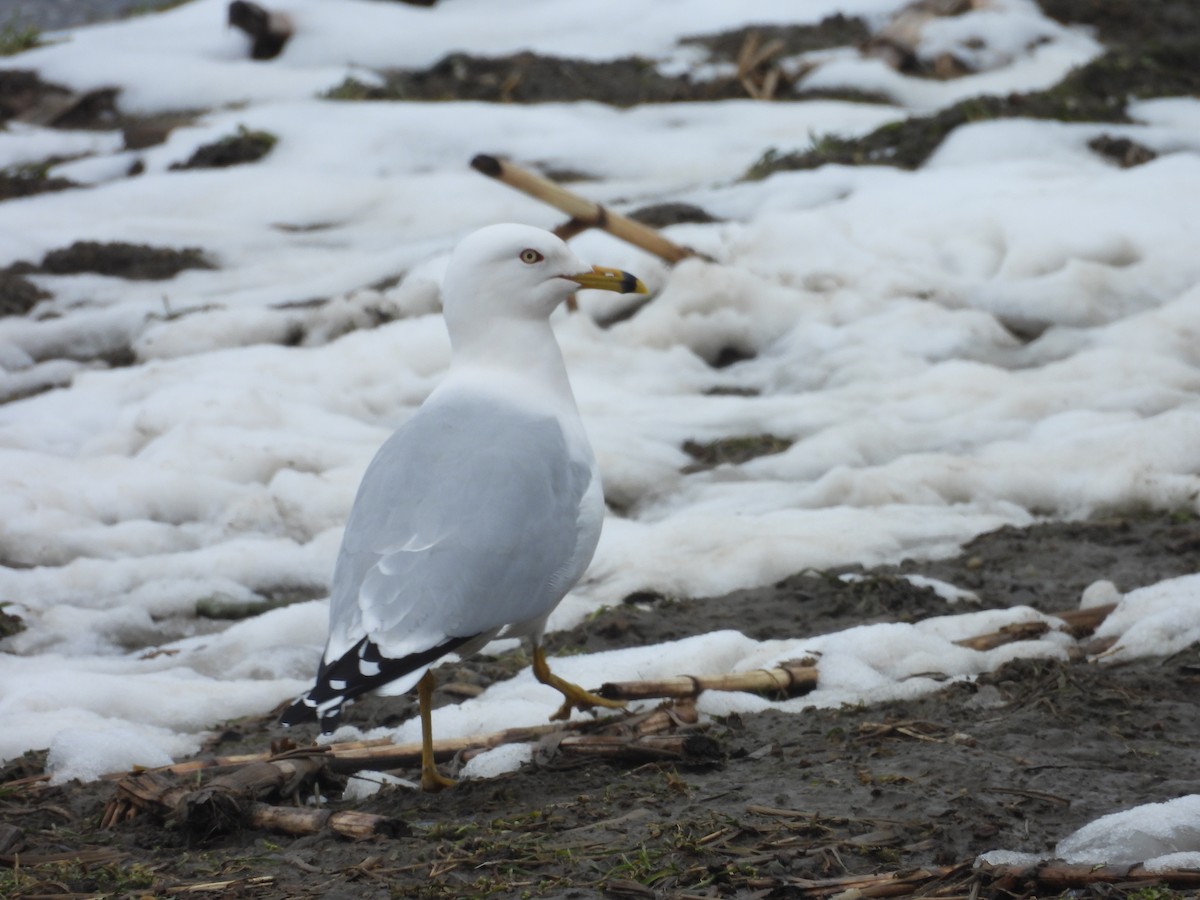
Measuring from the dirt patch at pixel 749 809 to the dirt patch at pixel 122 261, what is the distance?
578 cm

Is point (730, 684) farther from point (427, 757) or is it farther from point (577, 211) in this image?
point (577, 211)

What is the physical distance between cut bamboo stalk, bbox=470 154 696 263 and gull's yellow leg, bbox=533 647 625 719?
3.53 metres

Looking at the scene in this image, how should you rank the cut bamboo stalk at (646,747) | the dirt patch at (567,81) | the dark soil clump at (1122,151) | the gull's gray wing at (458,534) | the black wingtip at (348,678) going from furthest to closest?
the dirt patch at (567,81), the dark soil clump at (1122,151), the cut bamboo stalk at (646,747), the gull's gray wing at (458,534), the black wingtip at (348,678)

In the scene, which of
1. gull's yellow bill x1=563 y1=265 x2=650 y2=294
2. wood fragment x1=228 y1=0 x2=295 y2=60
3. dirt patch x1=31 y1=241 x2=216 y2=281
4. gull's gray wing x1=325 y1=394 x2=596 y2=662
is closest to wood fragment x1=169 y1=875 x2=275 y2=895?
gull's gray wing x1=325 y1=394 x2=596 y2=662

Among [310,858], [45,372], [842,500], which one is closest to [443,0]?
[45,372]

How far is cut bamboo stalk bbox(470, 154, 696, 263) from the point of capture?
7121 mm

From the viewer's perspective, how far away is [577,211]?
7.57 m

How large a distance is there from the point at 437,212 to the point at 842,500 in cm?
507

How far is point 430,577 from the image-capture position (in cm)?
334

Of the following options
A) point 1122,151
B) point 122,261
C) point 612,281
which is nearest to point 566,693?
point 612,281

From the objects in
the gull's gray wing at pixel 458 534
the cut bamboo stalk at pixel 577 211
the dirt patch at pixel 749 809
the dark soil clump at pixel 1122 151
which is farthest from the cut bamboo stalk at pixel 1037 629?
the dark soil clump at pixel 1122 151

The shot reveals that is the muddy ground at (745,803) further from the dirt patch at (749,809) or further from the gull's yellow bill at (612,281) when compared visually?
the gull's yellow bill at (612,281)

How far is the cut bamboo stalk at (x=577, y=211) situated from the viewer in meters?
7.12

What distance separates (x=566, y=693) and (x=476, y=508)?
669 mm
